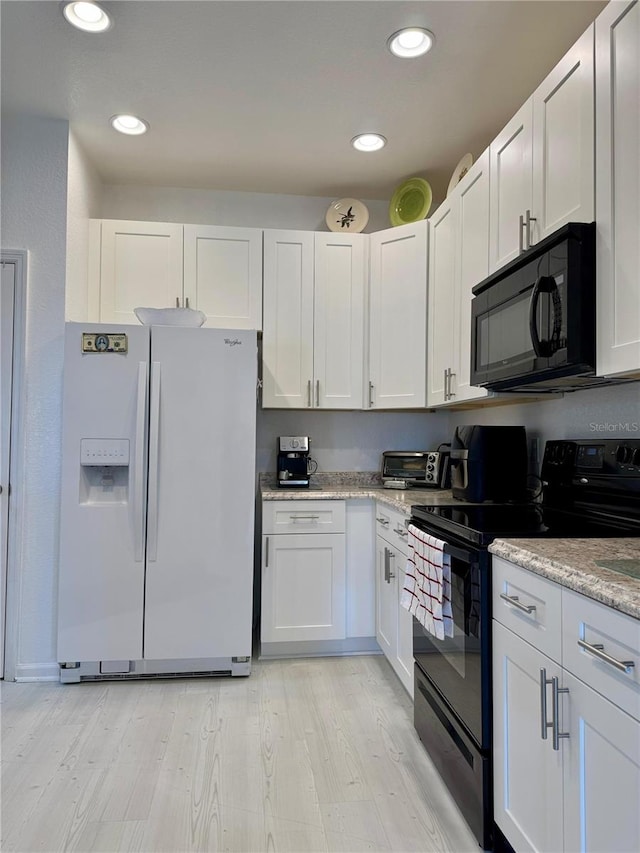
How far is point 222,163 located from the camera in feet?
9.85

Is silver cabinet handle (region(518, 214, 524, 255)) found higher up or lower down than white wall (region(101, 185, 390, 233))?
lower down

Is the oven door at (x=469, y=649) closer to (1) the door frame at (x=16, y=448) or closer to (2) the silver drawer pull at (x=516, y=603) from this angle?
(2) the silver drawer pull at (x=516, y=603)

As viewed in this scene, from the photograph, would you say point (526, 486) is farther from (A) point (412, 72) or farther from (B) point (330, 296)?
(A) point (412, 72)

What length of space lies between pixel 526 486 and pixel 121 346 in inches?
78.5

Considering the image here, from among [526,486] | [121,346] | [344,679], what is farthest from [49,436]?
[526,486]

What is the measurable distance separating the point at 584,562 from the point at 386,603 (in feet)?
5.32

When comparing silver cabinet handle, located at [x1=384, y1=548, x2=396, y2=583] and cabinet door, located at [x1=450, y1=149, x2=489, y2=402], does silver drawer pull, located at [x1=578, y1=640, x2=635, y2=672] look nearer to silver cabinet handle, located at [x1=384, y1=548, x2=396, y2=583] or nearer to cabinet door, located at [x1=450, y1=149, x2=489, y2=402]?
cabinet door, located at [x1=450, y1=149, x2=489, y2=402]

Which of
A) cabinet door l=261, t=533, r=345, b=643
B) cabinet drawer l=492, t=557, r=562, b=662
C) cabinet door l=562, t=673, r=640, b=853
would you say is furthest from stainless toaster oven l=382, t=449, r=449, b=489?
cabinet door l=562, t=673, r=640, b=853

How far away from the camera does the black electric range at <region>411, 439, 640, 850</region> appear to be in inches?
58.9

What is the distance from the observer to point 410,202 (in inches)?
124

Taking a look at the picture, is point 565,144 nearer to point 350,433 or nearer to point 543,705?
point 543,705

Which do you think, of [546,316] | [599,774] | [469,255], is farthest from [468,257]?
[599,774]

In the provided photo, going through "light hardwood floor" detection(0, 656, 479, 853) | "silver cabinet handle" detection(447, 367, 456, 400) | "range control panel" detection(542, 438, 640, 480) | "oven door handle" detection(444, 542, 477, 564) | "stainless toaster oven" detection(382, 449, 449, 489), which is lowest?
"light hardwood floor" detection(0, 656, 479, 853)

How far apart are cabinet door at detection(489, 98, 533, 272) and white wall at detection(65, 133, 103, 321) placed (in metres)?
2.04
